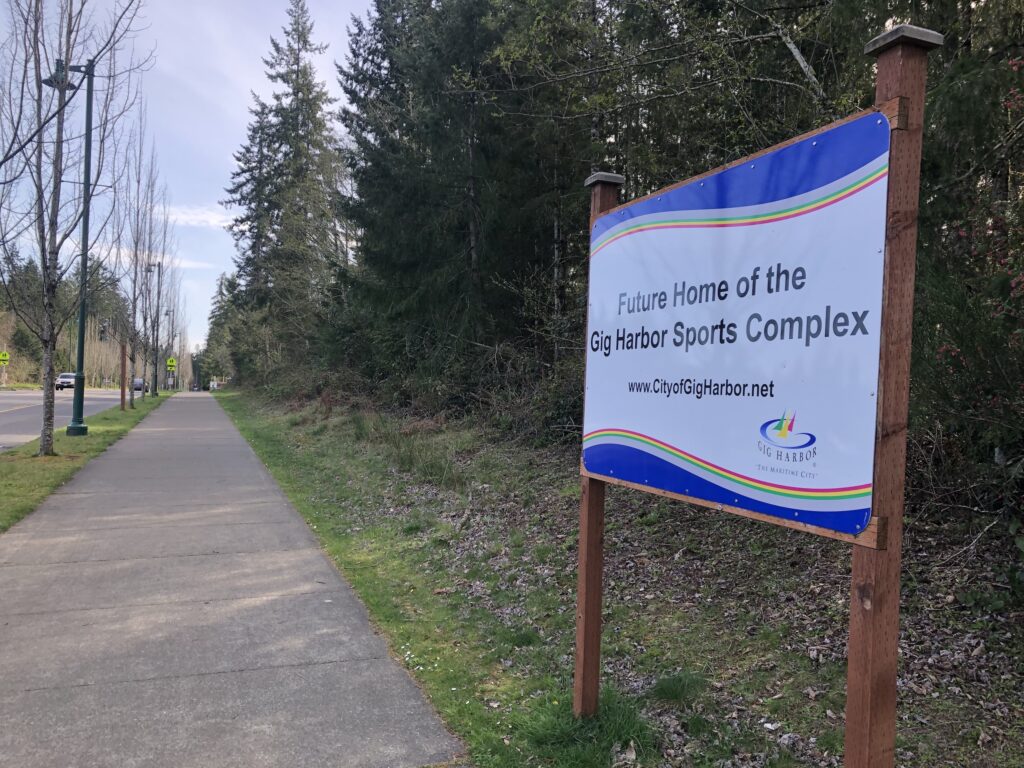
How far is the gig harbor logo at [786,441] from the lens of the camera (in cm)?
216

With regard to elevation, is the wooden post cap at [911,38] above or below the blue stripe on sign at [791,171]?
above

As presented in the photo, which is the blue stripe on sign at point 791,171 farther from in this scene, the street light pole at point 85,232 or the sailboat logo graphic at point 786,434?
the street light pole at point 85,232

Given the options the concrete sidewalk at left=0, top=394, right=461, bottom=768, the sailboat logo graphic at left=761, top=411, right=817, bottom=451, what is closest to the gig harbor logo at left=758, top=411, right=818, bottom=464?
the sailboat logo graphic at left=761, top=411, right=817, bottom=451

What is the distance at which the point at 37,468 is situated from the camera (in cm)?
1088

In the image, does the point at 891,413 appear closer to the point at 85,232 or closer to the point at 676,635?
the point at 676,635

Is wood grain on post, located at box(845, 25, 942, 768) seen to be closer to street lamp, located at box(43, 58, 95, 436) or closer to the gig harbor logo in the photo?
the gig harbor logo

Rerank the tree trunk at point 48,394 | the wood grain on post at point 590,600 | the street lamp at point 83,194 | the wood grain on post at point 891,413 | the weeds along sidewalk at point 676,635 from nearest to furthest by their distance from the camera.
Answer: the wood grain on post at point 891,413 → the weeds along sidewalk at point 676,635 → the wood grain on post at point 590,600 → the street lamp at point 83,194 → the tree trunk at point 48,394

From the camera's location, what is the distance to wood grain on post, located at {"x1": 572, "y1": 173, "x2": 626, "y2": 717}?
11.5 ft

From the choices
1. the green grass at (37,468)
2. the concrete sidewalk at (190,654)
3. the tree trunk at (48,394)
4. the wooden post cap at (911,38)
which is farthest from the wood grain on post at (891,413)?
the tree trunk at (48,394)

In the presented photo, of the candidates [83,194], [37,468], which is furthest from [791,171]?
[83,194]

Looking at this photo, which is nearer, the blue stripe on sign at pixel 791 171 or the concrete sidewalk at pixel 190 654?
the blue stripe on sign at pixel 791 171

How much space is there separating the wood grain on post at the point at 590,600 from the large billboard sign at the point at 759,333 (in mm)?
281

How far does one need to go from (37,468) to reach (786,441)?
11.9 m

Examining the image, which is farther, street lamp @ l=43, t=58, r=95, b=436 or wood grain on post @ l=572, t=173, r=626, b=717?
street lamp @ l=43, t=58, r=95, b=436
